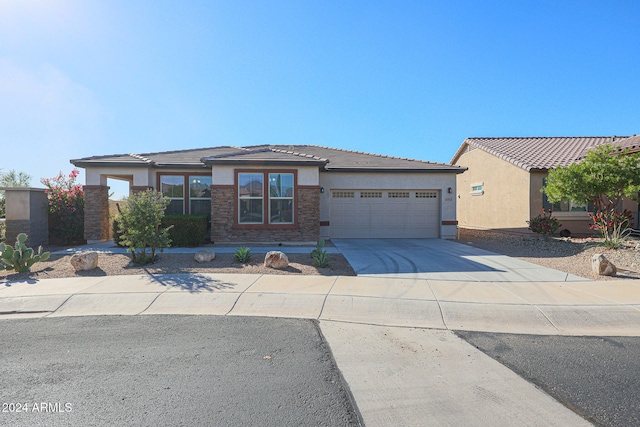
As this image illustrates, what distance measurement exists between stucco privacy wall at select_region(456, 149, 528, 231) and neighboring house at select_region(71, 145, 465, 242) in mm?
3394

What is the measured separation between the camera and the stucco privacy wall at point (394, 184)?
1600 cm

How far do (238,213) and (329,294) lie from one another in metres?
7.33

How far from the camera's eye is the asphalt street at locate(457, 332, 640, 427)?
328 centimetres

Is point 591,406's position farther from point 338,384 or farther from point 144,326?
point 144,326

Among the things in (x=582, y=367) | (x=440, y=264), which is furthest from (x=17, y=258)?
(x=582, y=367)

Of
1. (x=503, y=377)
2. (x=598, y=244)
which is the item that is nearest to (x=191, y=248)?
(x=503, y=377)

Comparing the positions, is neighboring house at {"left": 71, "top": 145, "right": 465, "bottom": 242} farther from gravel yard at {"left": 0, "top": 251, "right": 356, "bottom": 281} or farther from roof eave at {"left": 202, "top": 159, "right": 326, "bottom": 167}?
gravel yard at {"left": 0, "top": 251, "right": 356, "bottom": 281}

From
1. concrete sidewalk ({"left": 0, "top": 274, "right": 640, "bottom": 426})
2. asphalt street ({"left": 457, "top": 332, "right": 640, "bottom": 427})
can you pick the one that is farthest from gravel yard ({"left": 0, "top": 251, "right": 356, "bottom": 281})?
asphalt street ({"left": 457, "top": 332, "right": 640, "bottom": 427})

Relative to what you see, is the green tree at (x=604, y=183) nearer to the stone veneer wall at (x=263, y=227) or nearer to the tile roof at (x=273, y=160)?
the tile roof at (x=273, y=160)

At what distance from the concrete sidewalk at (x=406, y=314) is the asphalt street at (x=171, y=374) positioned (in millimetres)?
420

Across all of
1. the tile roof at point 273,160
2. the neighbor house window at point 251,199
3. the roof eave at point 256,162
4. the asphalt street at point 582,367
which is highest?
the tile roof at point 273,160

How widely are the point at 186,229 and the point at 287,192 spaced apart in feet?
12.9

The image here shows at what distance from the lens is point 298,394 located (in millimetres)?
3482

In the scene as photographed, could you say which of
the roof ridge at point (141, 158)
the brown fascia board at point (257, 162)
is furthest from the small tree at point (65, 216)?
the brown fascia board at point (257, 162)
